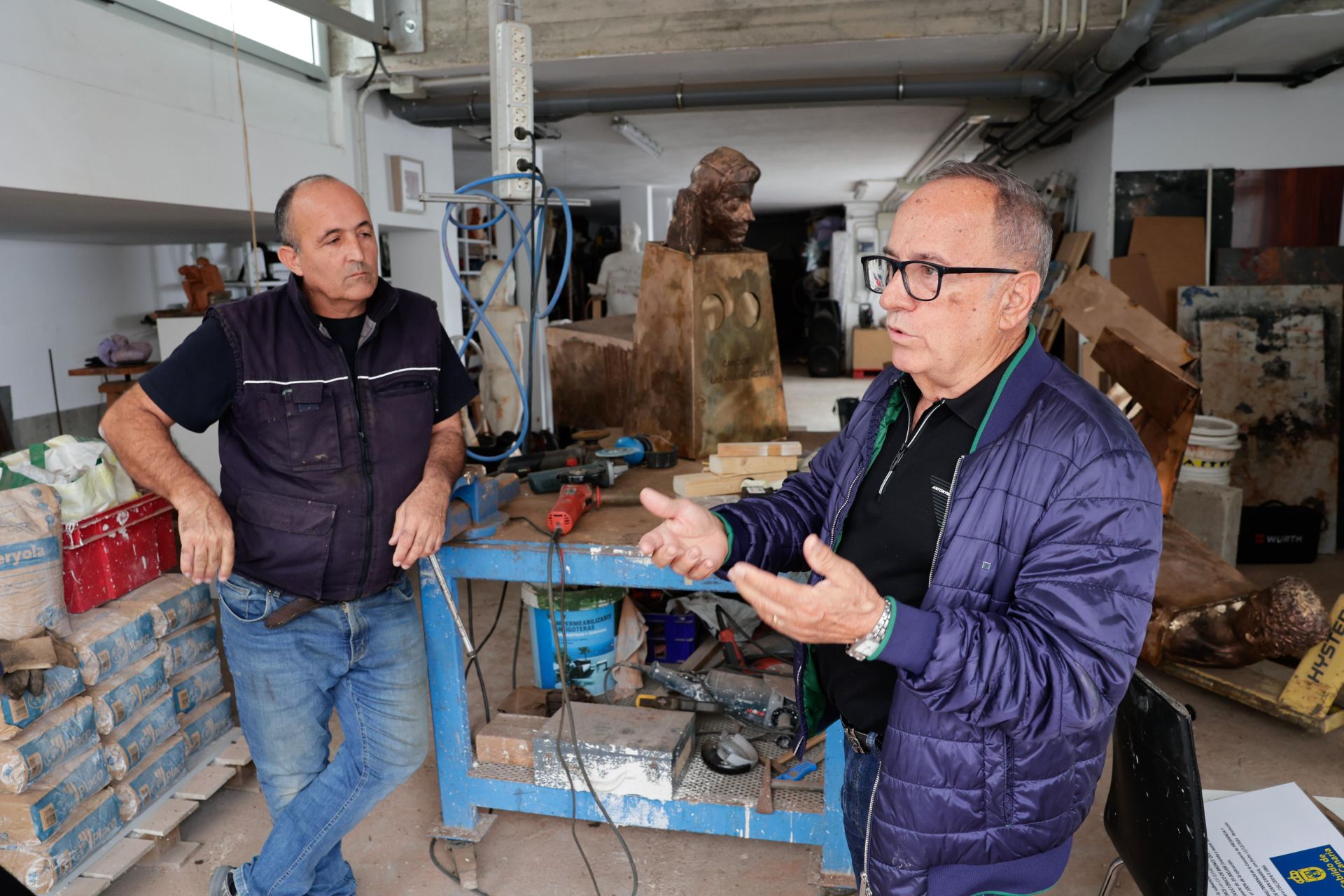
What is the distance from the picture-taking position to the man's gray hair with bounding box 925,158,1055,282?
1271 mm

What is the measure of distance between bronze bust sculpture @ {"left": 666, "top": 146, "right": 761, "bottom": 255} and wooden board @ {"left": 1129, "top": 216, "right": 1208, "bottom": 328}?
3.66 meters

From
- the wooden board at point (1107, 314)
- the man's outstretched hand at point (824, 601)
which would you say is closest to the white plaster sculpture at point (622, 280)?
the wooden board at point (1107, 314)

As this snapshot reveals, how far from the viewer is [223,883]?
2.11 m

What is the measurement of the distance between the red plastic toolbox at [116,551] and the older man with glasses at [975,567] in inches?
72.5

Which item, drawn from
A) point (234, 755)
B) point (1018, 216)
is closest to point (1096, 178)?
point (1018, 216)

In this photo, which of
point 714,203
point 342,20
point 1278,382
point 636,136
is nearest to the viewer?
point 714,203

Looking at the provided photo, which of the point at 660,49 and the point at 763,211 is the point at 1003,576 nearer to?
the point at 660,49

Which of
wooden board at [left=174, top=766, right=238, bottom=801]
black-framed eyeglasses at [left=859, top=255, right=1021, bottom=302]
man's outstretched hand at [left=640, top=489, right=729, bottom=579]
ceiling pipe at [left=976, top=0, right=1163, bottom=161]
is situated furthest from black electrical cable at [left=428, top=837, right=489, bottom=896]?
ceiling pipe at [left=976, top=0, right=1163, bottom=161]

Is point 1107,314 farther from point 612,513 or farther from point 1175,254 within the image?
point 612,513

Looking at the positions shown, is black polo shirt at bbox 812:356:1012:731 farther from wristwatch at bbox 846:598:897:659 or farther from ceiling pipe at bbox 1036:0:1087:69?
ceiling pipe at bbox 1036:0:1087:69

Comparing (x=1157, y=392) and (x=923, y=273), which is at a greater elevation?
(x=923, y=273)

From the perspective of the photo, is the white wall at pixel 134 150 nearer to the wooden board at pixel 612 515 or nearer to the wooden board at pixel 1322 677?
the wooden board at pixel 612 515

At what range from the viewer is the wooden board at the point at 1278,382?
16.8 feet

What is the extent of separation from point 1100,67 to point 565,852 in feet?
15.5
